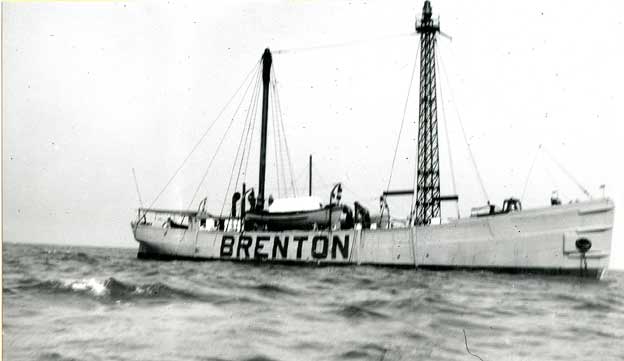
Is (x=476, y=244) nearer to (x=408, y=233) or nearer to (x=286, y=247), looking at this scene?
(x=408, y=233)

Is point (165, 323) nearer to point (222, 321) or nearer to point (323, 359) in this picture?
point (222, 321)

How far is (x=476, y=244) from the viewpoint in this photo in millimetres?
24797

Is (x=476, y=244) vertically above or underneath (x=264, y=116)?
underneath

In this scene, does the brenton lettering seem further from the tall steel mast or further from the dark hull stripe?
the tall steel mast

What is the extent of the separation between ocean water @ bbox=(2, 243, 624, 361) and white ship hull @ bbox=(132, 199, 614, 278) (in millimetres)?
8396

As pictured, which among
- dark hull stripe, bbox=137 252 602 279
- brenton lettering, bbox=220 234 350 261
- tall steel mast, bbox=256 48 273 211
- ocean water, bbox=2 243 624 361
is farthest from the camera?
tall steel mast, bbox=256 48 273 211

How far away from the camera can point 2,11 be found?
10664 millimetres

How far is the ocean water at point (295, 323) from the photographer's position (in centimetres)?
799

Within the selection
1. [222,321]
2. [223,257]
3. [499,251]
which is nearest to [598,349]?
[222,321]

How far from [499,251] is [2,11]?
70.3 feet

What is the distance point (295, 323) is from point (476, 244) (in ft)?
56.1

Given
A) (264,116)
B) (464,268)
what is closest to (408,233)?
(464,268)

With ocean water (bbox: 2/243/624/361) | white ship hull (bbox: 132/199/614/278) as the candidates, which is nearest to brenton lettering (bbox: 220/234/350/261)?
white ship hull (bbox: 132/199/614/278)

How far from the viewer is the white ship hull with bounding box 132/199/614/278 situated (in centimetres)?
2308
